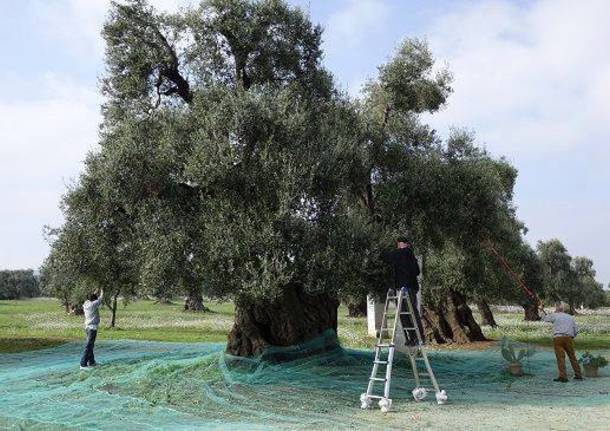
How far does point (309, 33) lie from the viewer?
1922cm

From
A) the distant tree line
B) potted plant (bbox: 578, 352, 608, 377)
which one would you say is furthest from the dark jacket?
the distant tree line

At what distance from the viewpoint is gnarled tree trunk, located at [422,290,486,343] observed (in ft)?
96.6

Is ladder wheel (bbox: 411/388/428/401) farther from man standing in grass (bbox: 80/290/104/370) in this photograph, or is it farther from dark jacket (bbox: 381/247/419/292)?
man standing in grass (bbox: 80/290/104/370)

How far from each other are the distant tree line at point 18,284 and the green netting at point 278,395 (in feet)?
390

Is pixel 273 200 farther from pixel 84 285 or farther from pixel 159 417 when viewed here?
pixel 84 285

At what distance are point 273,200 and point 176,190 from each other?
2612mm

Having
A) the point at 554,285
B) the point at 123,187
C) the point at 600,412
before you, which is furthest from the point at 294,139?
the point at 554,285

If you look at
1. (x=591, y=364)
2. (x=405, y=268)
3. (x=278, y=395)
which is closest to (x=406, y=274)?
(x=405, y=268)

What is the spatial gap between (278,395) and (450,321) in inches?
691

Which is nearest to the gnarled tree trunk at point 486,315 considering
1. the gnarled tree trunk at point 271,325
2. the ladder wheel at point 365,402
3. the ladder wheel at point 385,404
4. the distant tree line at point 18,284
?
the gnarled tree trunk at point 271,325

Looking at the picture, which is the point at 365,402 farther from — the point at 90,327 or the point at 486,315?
the point at 486,315

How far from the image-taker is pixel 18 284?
431ft

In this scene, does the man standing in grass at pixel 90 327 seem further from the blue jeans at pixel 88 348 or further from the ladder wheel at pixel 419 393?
the ladder wheel at pixel 419 393

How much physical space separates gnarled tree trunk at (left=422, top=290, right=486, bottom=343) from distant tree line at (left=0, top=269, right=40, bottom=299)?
116212 millimetres
